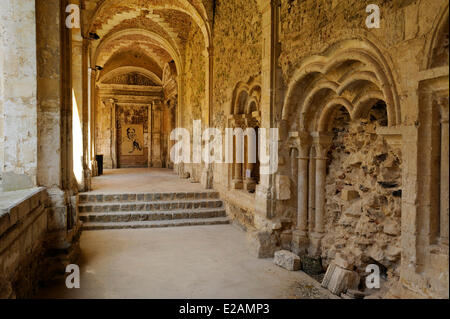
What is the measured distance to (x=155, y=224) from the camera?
662cm

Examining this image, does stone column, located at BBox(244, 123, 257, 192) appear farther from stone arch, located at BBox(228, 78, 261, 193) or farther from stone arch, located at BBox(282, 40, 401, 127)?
stone arch, located at BBox(282, 40, 401, 127)

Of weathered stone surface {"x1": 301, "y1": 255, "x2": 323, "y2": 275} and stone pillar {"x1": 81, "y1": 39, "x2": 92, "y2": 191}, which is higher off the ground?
stone pillar {"x1": 81, "y1": 39, "x2": 92, "y2": 191}

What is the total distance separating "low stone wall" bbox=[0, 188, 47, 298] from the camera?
8.41 feet

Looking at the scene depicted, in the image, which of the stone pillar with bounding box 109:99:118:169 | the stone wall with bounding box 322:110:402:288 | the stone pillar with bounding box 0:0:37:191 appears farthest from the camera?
the stone pillar with bounding box 109:99:118:169

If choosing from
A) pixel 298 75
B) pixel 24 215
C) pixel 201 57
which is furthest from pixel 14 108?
pixel 201 57

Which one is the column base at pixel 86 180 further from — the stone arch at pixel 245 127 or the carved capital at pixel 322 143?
the carved capital at pixel 322 143

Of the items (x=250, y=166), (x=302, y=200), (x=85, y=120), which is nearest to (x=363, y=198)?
(x=302, y=200)

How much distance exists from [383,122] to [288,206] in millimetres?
1938

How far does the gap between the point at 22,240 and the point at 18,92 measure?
180cm

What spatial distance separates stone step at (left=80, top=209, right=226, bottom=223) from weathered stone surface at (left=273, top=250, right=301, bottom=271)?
112 inches

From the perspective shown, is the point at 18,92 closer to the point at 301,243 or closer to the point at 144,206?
the point at 144,206

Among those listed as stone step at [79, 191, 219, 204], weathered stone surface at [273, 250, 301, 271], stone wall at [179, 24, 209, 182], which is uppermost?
stone wall at [179, 24, 209, 182]

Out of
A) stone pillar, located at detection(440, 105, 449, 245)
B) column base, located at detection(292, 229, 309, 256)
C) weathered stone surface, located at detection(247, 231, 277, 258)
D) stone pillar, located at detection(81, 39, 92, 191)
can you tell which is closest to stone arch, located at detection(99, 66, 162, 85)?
stone pillar, located at detection(81, 39, 92, 191)
